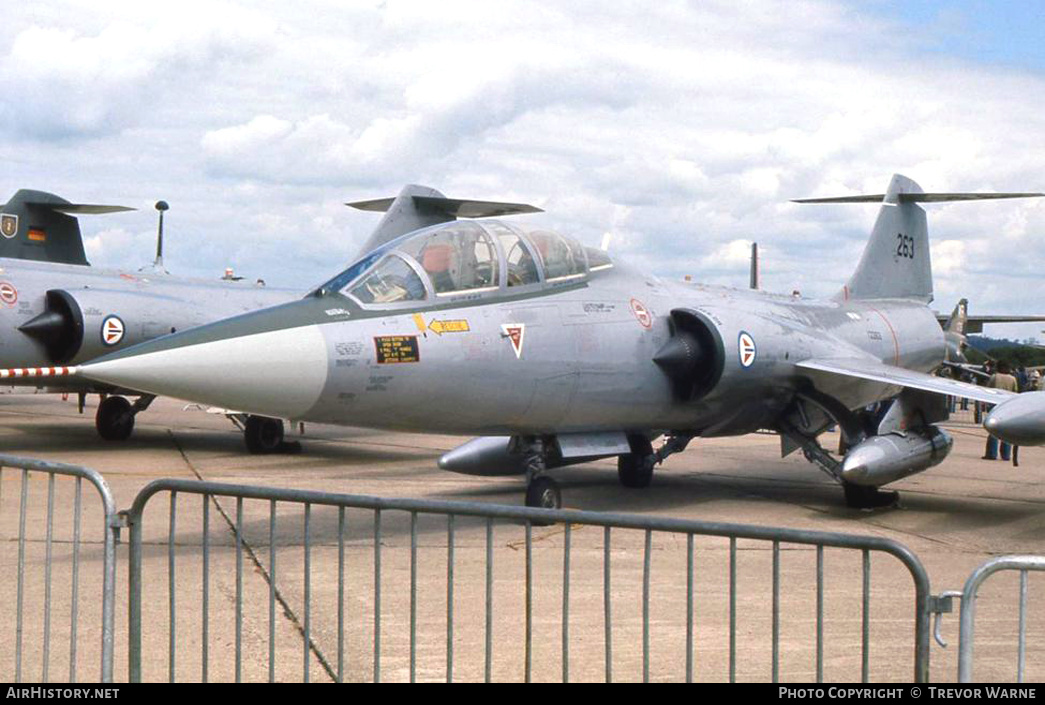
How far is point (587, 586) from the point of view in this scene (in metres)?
6.78

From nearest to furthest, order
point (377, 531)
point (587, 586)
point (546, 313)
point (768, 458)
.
→ point (377, 531), point (587, 586), point (546, 313), point (768, 458)

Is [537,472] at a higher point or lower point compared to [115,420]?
higher

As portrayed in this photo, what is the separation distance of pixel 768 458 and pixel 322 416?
10029 millimetres

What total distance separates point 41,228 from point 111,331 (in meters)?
6.38

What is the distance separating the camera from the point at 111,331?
15.3m

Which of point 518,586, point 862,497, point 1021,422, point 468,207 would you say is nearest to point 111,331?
point 468,207

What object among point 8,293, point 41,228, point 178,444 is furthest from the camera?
point 41,228

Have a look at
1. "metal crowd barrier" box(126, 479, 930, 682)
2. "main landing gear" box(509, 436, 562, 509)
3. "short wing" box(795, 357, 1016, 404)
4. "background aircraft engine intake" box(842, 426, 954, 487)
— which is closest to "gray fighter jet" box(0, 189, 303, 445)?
→ "main landing gear" box(509, 436, 562, 509)

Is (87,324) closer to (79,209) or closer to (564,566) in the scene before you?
(79,209)

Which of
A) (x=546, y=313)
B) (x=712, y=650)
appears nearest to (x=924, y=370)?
(x=546, y=313)

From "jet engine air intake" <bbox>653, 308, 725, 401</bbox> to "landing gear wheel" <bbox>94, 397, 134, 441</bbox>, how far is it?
32.6 feet

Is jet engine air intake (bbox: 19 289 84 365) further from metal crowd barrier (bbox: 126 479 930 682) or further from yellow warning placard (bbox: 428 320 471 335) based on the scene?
metal crowd barrier (bbox: 126 479 930 682)

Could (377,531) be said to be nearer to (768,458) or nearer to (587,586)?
(587,586)

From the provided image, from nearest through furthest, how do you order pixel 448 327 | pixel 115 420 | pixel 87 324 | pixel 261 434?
1. pixel 448 327
2. pixel 87 324
3. pixel 261 434
4. pixel 115 420
